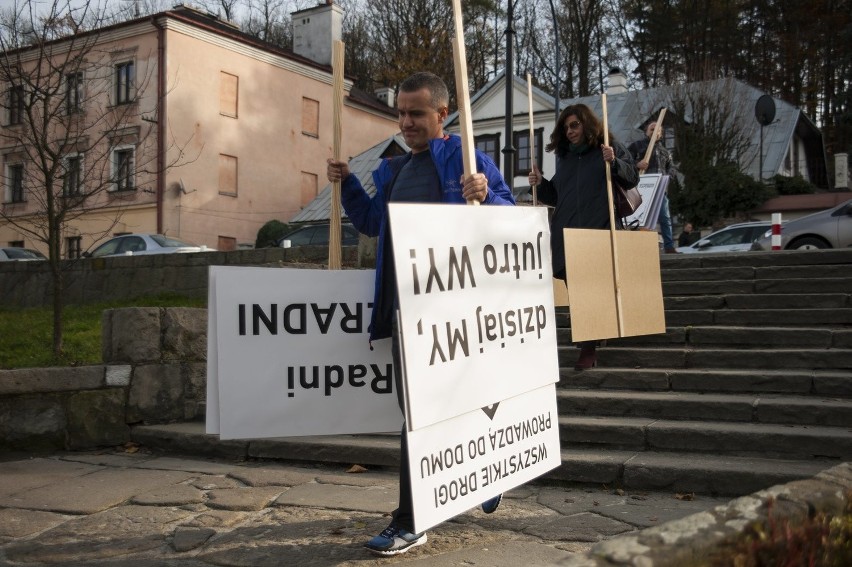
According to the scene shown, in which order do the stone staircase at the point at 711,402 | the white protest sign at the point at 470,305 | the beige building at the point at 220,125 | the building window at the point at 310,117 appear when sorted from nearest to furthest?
the white protest sign at the point at 470,305, the stone staircase at the point at 711,402, the beige building at the point at 220,125, the building window at the point at 310,117

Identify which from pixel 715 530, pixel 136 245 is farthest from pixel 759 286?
pixel 136 245

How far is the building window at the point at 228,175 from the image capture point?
3628 cm

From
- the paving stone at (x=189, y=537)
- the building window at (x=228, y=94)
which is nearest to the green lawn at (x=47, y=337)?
the paving stone at (x=189, y=537)

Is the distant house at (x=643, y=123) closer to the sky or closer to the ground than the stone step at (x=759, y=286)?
closer to the sky

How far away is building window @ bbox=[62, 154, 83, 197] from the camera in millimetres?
9422

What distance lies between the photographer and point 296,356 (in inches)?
161

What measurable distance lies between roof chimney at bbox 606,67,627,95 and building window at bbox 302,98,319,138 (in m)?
12.9

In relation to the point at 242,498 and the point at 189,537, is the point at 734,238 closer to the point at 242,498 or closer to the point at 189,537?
the point at 242,498

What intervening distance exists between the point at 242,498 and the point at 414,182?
2.22 meters

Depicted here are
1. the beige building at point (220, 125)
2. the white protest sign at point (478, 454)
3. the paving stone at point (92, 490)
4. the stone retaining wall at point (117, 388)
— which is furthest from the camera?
the beige building at point (220, 125)

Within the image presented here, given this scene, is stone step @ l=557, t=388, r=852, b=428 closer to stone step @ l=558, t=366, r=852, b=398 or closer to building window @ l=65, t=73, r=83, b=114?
stone step @ l=558, t=366, r=852, b=398

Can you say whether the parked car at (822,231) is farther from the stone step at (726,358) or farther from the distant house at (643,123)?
the distant house at (643,123)

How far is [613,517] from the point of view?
15.1ft

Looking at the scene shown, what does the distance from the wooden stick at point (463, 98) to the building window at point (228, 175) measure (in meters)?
33.6
